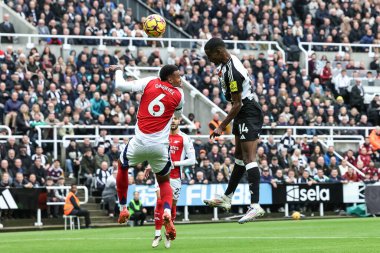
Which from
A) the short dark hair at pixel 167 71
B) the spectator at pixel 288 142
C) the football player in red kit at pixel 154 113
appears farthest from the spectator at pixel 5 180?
the short dark hair at pixel 167 71

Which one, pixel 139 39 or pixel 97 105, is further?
pixel 139 39

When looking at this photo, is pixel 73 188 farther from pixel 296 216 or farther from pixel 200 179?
pixel 296 216

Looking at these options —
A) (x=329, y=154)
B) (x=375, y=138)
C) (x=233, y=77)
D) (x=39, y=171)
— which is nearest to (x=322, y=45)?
(x=375, y=138)

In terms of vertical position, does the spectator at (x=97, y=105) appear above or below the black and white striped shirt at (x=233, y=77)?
above

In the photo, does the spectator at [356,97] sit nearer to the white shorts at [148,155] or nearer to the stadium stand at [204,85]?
the stadium stand at [204,85]

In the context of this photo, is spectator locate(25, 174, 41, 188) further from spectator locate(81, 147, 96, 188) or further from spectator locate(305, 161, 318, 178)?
spectator locate(305, 161, 318, 178)

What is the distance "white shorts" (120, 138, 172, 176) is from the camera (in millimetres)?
15773

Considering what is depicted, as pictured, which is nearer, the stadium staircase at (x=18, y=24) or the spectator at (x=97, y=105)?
the spectator at (x=97, y=105)

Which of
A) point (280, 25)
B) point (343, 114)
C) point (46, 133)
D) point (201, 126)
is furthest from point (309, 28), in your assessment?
point (46, 133)

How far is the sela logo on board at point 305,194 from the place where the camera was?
109ft

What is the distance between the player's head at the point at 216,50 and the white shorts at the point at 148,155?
59.2 inches

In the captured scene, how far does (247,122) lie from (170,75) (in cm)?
143

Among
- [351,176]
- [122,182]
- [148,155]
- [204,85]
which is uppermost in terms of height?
[204,85]

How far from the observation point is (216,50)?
16.0 meters
